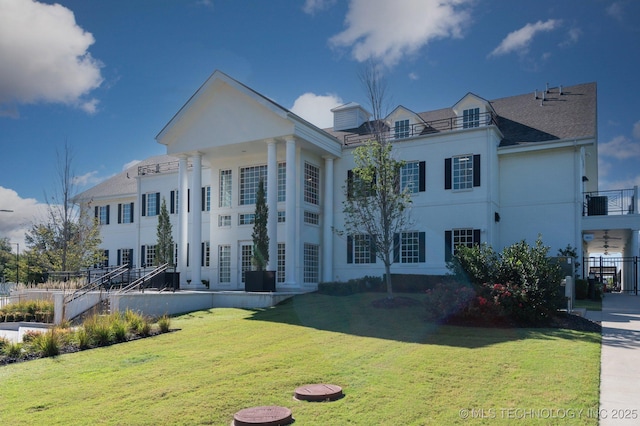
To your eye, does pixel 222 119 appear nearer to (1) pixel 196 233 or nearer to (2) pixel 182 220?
(1) pixel 196 233

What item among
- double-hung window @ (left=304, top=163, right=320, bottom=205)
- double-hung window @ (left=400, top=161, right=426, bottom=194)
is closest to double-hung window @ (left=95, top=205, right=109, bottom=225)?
double-hung window @ (left=304, top=163, right=320, bottom=205)

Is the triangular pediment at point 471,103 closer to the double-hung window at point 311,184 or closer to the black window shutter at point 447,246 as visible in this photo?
the black window shutter at point 447,246

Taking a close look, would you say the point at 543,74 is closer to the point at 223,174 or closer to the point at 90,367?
the point at 223,174

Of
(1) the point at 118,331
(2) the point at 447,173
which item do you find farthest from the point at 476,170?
(1) the point at 118,331

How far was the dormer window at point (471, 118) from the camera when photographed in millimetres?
23156

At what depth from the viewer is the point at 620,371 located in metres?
8.35

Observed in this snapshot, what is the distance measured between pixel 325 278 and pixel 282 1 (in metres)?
13.0

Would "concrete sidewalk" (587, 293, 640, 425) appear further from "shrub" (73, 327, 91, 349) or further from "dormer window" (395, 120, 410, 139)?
"dormer window" (395, 120, 410, 139)

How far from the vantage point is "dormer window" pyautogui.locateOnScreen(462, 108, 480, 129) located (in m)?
23.2

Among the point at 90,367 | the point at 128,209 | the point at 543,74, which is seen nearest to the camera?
the point at 90,367

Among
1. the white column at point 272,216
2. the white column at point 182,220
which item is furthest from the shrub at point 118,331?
the white column at point 182,220

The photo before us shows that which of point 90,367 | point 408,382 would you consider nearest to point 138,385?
point 90,367

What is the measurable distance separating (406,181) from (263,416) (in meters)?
18.3

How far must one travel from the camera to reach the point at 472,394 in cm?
716
